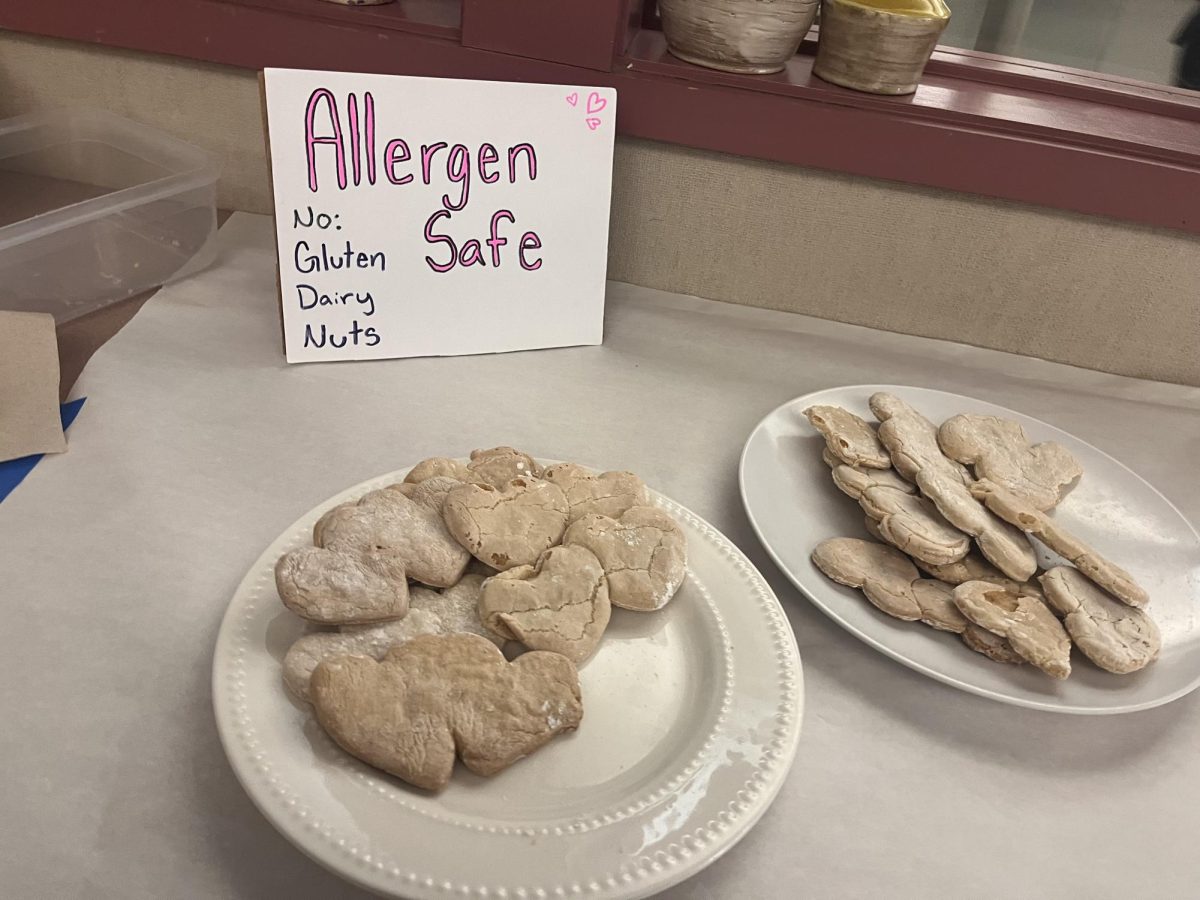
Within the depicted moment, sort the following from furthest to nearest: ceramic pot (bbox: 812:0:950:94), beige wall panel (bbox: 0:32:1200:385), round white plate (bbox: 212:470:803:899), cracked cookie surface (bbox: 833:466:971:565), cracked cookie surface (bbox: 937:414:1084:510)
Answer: beige wall panel (bbox: 0:32:1200:385) < ceramic pot (bbox: 812:0:950:94) < cracked cookie surface (bbox: 937:414:1084:510) < cracked cookie surface (bbox: 833:466:971:565) < round white plate (bbox: 212:470:803:899)

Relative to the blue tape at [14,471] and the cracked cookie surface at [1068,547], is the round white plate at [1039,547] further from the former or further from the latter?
the blue tape at [14,471]

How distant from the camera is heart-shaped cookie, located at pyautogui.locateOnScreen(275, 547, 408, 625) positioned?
0.60 meters

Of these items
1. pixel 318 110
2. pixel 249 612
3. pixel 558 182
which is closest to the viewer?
pixel 249 612

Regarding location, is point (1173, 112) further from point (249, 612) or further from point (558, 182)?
point (249, 612)

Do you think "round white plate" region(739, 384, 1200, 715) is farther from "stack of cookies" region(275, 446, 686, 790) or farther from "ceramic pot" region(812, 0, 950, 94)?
"ceramic pot" region(812, 0, 950, 94)

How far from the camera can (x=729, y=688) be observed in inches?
24.6

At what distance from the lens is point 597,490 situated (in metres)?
0.74

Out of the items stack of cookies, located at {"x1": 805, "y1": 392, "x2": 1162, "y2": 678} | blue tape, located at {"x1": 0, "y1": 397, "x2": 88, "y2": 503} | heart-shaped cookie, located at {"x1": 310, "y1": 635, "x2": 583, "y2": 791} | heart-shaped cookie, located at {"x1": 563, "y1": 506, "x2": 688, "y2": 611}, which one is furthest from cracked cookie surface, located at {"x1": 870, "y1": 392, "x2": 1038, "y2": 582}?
blue tape, located at {"x1": 0, "y1": 397, "x2": 88, "y2": 503}

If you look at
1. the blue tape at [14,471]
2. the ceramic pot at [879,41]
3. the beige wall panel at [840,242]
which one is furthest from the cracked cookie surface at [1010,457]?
the blue tape at [14,471]

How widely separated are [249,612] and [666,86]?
69cm

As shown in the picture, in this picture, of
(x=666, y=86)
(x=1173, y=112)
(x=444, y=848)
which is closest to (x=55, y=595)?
(x=444, y=848)

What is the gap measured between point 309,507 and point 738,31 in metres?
0.64

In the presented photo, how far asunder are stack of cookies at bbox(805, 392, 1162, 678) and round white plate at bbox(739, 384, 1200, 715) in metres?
0.02

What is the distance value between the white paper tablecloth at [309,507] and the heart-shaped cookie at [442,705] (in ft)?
0.29
